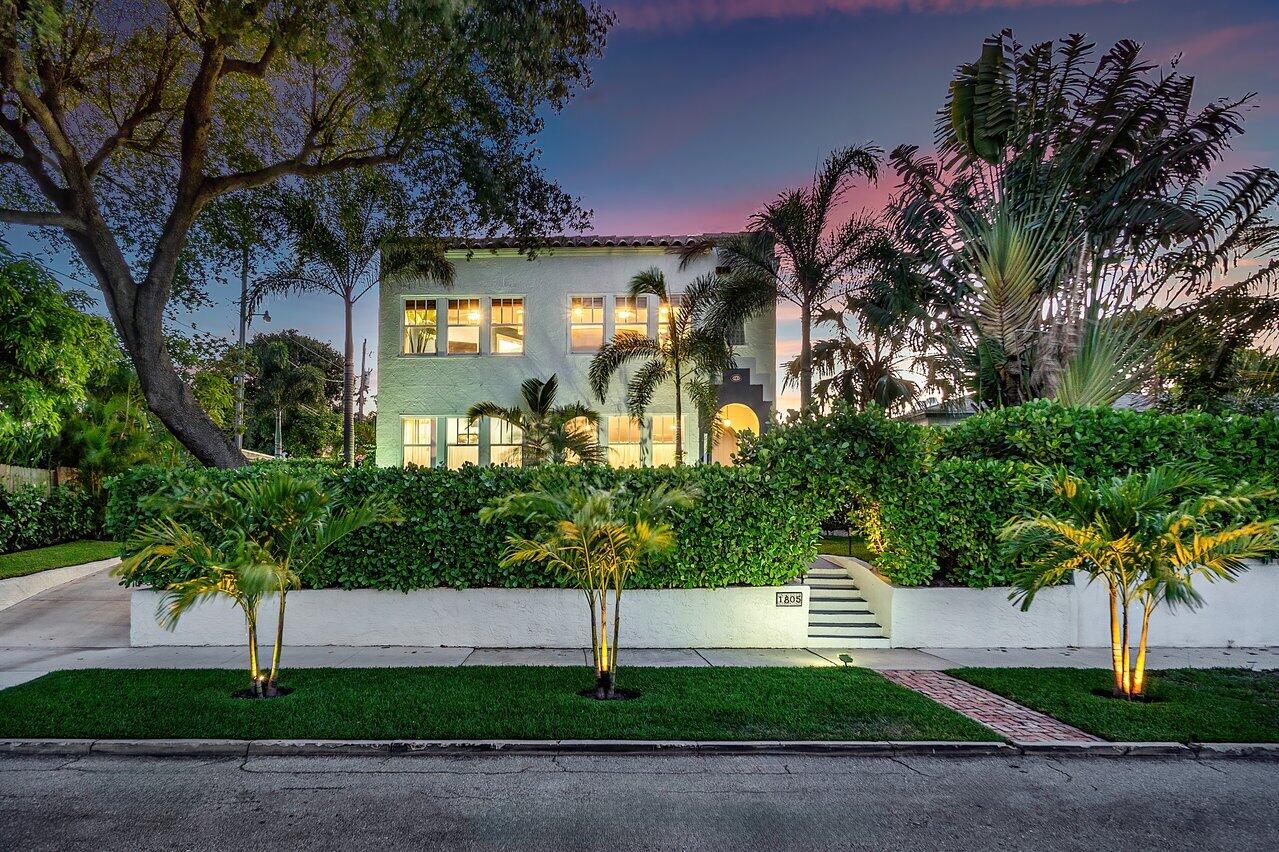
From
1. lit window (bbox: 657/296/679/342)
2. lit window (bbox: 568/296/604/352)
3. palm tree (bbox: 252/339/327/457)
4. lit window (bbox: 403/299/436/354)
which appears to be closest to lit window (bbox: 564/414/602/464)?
lit window (bbox: 568/296/604/352)

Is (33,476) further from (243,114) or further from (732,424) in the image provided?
(732,424)

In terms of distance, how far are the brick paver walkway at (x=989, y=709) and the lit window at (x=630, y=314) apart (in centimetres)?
1113

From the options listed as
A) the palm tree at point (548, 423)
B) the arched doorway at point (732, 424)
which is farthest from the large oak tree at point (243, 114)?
the arched doorway at point (732, 424)

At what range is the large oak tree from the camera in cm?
991

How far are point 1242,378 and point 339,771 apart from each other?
1600cm

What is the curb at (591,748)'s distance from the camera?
5246mm

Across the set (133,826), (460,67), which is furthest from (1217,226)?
(133,826)

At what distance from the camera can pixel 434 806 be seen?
14.4 feet

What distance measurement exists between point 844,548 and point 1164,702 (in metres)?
7.64

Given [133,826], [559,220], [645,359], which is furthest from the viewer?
[645,359]

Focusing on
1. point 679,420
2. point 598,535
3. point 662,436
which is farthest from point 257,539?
point 662,436

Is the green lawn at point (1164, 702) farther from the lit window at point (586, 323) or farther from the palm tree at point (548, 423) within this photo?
the lit window at point (586, 323)

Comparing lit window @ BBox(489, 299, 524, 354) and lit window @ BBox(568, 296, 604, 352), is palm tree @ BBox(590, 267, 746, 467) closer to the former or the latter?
lit window @ BBox(568, 296, 604, 352)

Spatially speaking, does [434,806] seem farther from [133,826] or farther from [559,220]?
[559,220]
